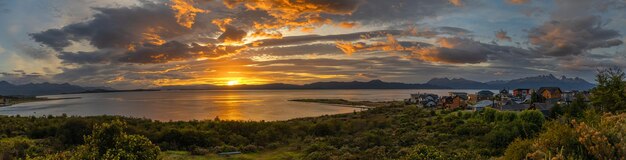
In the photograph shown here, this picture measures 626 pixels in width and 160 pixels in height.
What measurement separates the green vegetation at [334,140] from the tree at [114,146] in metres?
0.02

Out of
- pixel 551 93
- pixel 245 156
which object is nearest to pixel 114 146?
pixel 245 156

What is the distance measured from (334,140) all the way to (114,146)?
19120mm

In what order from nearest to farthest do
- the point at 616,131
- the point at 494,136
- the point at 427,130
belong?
1. the point at 616,131
2. the point at 494,136
3. the point at 427,130

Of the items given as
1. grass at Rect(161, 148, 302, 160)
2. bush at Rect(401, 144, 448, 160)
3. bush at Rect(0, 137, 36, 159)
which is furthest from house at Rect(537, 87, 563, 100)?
bush at Rect(0, 137, 36, 159)

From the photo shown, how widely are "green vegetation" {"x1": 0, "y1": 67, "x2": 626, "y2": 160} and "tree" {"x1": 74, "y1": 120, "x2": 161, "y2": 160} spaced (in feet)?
0.07

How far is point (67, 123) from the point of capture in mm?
28500

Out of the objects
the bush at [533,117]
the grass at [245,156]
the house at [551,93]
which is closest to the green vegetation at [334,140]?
the grass at [245,156]

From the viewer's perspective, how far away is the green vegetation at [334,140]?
577cm

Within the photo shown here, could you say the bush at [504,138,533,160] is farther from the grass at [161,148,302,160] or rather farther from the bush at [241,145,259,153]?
the bush at [241,145,259,153]

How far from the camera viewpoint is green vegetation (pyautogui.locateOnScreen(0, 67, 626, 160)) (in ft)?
18.9

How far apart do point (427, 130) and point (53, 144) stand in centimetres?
2912

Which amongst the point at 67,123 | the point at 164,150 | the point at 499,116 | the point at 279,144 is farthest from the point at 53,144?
the point at 499,116

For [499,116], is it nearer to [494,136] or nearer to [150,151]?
[494,136]

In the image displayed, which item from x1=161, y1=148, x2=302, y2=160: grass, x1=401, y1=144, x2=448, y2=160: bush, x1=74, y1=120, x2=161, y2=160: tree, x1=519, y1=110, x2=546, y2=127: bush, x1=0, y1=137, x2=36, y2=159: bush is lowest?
x1=161, y1=148, x2=302, y2=160: grass
